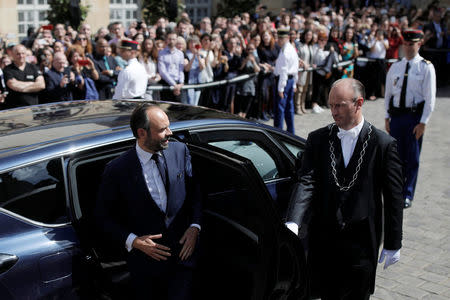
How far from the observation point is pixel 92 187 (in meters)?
3.57

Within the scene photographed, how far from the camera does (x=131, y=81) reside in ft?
25.4

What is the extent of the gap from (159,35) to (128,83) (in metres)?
5.06

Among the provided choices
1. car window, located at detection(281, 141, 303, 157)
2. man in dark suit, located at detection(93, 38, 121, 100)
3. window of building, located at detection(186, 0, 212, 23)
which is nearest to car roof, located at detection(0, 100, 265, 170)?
car window, located at detection(281, 141, 303, 157)

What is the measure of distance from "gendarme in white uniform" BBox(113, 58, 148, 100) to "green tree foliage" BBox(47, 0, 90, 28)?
1012 centimetres

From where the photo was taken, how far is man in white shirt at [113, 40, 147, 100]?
25.4 feet

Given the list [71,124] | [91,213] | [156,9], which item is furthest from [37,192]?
[156,9]

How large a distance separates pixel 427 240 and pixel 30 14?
1652cm

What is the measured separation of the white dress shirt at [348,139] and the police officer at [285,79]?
6.50m

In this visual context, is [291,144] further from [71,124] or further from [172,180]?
[71,124]

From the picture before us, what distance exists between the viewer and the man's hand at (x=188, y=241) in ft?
11.1

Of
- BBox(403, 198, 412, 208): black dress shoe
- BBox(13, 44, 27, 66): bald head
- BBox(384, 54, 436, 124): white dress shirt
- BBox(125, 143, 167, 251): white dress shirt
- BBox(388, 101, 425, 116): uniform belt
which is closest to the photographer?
BBox(125, 143, 167, 251): white dress shirt

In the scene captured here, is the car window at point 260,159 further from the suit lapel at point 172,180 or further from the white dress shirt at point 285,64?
the white dress shirt at point 285,64

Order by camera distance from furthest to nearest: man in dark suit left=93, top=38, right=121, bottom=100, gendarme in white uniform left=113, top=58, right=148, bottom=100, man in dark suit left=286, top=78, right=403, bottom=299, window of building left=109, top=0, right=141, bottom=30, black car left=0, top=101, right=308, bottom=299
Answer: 1. window of building left=109, top=0, right=141, bottom=30
2. man in dark suit left=93, top=38, right=121, bottom=100
3. gendarme in white uniform left=113, top=58, right=148, bottom=100
4. man in dark suit left=286, top=78, right=403, bottom=299
5. black car left=0, top=101, right=308, bottom=299

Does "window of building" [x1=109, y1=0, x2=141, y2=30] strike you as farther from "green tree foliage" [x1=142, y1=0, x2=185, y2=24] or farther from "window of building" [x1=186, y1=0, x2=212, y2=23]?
"window of building" [x1=186, y1=0, x2=212, y2=23]
